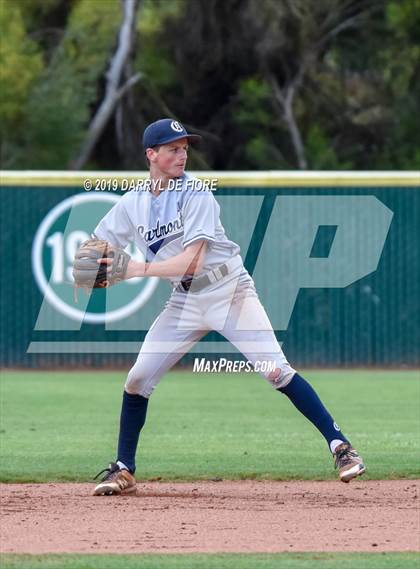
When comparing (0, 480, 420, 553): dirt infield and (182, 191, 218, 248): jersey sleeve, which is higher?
(182, 191, 218, 248): jersey sleeve

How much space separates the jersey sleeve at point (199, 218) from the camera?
6.70m

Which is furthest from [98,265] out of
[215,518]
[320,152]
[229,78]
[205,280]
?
[229,78]

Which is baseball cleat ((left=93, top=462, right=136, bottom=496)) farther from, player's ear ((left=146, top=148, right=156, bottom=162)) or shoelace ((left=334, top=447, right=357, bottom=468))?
player's ear ((left=146, top=148, right=156, bottom=162))

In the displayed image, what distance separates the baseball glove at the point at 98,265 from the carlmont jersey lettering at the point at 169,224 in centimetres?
18

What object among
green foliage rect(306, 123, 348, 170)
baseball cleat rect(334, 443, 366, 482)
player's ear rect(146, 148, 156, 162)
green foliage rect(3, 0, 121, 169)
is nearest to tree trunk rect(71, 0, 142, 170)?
green foliage rect(3, 0, 121, 169)

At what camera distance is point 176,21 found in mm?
23125

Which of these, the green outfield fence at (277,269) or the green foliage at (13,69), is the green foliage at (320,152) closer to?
the green foliage at (13,69)

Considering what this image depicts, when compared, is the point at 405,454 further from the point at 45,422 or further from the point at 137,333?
the point at 137,333

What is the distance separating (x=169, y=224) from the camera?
6906 millimetres

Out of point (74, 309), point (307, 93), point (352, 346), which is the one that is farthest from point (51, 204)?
point (307, 93)

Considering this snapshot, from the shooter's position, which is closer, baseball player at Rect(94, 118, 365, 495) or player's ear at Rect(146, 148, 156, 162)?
baseball player at Rect(94, 118, 365, 495)

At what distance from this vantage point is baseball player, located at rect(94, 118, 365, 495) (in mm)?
6793

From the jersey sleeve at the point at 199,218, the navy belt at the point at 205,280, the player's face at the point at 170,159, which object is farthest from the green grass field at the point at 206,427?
the player's face at the point at 170,159

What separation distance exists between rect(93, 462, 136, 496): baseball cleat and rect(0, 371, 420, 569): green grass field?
0.71 m
